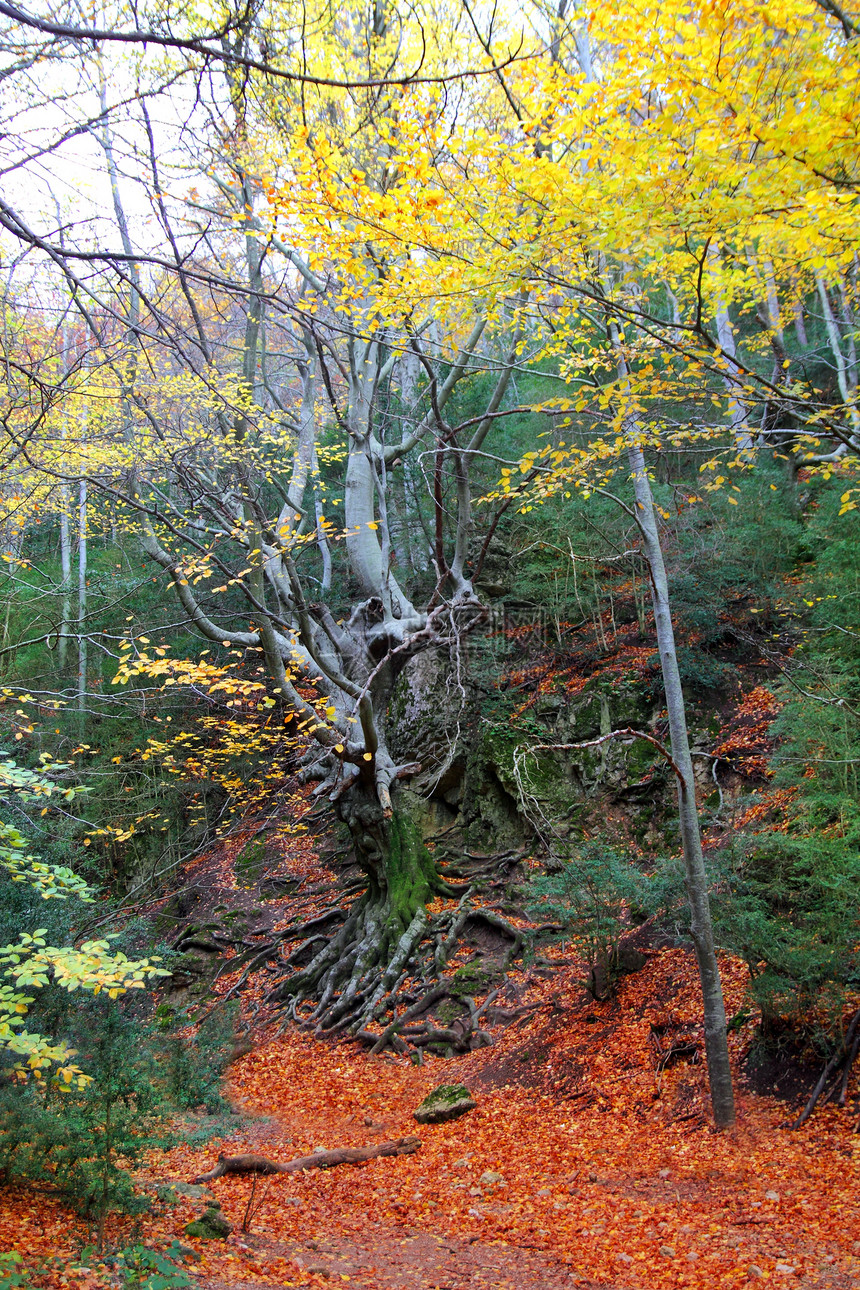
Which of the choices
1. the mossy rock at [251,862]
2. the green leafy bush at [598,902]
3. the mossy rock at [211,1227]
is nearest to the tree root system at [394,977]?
the green leafy bush at [598,902]

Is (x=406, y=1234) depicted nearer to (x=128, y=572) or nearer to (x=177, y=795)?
(x=177, y=795)

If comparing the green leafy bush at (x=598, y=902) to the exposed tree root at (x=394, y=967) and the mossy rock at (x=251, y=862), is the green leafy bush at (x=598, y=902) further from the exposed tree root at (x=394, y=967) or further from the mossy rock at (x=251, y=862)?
the mossy rock at (x=251, y=862)

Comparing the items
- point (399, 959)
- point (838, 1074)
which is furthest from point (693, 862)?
point (399, 959)

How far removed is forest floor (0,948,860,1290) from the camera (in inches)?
135

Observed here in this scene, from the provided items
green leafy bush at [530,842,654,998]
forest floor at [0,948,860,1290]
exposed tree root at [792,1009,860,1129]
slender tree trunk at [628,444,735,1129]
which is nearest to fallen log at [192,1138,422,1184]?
forest floor at [0,948,860,1290]

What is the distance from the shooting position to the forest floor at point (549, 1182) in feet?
11.3

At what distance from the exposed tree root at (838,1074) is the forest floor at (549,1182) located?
0.07 meters

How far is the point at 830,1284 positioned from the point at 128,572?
48.3 ft

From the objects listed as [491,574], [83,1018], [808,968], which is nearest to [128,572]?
[491,574]

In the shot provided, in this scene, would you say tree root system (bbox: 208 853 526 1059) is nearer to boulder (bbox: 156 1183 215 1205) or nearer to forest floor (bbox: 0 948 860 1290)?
forest floor (bbox: 0 948 860 1290)

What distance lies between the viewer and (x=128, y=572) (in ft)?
48.0

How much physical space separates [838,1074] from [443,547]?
17.1 ft

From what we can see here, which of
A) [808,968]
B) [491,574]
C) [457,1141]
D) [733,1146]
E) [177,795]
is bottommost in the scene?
[457,1141]

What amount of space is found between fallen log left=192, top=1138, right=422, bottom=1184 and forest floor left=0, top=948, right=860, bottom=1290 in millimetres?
72
